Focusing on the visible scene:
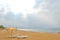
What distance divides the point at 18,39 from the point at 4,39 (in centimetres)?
118

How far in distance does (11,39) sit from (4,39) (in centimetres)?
60

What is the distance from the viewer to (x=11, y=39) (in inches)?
392

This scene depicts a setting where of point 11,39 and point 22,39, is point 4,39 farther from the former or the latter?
point 22,39

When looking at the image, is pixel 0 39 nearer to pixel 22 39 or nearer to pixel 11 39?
pixel 11 39

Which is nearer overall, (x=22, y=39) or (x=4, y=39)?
(x=22, y=39)

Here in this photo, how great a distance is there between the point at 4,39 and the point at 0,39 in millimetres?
243

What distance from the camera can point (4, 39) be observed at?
34.0ft

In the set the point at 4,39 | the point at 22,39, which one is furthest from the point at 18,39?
the point at 4,39

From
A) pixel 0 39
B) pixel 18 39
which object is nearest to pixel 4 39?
pixel 0 39

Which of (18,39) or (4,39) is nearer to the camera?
(18,39)

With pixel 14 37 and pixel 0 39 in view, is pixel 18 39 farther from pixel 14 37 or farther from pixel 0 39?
pixel 0 39

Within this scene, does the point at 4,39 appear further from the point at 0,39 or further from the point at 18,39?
the point at 18,39

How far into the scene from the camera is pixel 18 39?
377 inches

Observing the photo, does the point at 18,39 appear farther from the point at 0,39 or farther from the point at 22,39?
the point at 0,39
